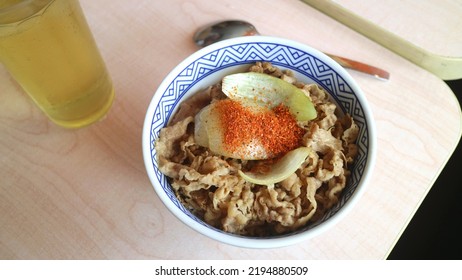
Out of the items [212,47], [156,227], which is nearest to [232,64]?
[212,47]

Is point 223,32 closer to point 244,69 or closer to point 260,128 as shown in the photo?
point 244,69

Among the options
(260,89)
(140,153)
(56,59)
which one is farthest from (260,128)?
(56,59)

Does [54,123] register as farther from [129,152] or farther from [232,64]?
[232,64]

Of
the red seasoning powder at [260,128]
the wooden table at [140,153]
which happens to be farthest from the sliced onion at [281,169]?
the wooden table at [140,153]

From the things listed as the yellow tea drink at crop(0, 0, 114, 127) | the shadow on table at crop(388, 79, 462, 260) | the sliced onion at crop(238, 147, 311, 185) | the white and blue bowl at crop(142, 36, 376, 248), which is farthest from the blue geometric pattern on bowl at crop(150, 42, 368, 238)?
the shadow on table at crop(388, 79, 462, 260)

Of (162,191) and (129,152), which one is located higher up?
(162,191)

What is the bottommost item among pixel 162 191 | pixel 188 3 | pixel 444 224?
pixel 444 224

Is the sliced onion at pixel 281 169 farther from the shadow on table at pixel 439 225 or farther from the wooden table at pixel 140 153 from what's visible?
the shadow on table at pixel 439 225
